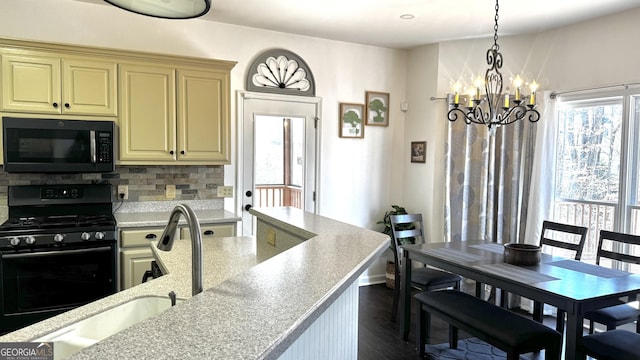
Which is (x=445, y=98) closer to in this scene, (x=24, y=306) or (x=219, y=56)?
(x=219, y=56)

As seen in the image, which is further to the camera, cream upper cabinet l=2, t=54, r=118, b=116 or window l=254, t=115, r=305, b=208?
window l=254, t=115, r=305, b=208

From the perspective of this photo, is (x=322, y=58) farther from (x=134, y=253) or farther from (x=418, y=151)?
(x=134, y=253)

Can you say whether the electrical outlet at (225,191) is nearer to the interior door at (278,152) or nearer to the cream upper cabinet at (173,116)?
the interior door at (278,152)

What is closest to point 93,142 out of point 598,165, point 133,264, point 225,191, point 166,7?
point 133,264

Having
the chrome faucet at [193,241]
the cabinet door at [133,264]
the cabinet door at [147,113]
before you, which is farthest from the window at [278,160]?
the chrome faucet at [193,241]

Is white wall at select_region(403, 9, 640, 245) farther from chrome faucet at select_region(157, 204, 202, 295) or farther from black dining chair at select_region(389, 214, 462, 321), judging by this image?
chrome faucet at select_region(157, 204, 202, 295)

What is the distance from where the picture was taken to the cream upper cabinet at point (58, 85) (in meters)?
3.09

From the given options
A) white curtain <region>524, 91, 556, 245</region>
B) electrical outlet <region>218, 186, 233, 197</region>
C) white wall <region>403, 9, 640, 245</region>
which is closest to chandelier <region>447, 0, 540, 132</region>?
white curtain <region>524, 91, 556, 245</region>

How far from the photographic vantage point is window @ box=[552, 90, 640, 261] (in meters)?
3.56

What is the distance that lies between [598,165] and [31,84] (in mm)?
4715

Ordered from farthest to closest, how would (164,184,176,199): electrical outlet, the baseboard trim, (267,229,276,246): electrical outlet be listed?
the baseboard trim
(164,184,176,199): electrical outlet
(267,229,276,246): electrical outlet

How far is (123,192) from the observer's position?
373cm

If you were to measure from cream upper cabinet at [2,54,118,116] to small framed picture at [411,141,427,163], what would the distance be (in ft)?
10.1

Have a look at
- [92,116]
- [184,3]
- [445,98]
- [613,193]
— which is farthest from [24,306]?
[613,193]
